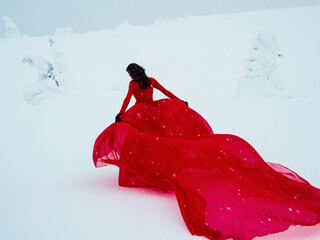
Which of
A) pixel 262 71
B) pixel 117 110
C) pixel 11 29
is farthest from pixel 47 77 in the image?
pixel 11 29

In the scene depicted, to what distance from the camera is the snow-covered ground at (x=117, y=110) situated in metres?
2.96

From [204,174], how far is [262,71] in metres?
10.1

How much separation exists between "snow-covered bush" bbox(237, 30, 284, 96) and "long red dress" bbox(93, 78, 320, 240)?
8535 millimetres

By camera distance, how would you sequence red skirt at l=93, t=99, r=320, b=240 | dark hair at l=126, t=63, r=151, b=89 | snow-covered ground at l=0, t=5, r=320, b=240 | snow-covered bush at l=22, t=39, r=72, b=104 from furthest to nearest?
1. snow-covered bush at l=22, t=39, r=72, b=104
2. dark hair at l=126, t=63, r=151, b=89
3. snow-covered ground at l=0, t=5, r=320, b=240
4. red skirt at l=93, t=99, r=320, b=240

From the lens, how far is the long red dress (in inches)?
99.7

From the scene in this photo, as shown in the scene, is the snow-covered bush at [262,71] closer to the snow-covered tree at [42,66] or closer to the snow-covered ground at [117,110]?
the snow-covered ground at [117,110]

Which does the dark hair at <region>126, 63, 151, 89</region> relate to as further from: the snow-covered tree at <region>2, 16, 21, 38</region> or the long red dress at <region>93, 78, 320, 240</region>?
the snow-covered tree at <region>2, 16, 21, 38</region>

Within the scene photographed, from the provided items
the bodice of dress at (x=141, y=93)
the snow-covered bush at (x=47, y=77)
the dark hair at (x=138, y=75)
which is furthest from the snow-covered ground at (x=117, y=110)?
the dark hair at (x=138, y=75)

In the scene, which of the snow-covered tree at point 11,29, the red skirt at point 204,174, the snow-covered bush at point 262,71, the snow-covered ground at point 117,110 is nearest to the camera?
the red skirt at point 204,174

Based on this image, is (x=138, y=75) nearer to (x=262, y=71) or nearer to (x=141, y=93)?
(x=141, y=93)

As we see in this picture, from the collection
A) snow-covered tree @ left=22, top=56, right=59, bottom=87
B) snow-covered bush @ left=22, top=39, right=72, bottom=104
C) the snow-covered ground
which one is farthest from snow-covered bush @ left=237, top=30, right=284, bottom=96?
snow-covered tree @ left=22, top=56, right=59, bottom=87

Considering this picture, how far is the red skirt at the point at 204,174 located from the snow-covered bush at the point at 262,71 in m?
8.52

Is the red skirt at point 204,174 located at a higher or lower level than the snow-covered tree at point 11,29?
lower

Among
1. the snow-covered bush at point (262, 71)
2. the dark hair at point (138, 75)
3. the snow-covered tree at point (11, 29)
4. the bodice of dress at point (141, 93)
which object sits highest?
the snow-covered tree at point (11, 29)
